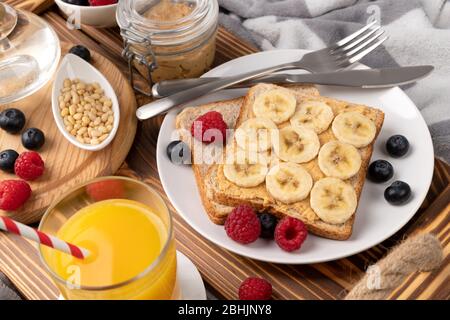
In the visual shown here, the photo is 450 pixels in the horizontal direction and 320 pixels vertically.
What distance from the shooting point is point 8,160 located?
1.47m

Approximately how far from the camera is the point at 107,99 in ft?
5.20

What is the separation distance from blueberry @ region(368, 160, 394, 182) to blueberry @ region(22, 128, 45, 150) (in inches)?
31.3

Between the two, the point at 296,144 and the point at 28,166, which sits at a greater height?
the point at 296,144

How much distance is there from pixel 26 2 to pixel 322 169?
1084mm

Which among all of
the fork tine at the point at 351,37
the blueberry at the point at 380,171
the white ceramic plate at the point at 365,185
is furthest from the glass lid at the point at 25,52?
the blueberry at the point at 380,171

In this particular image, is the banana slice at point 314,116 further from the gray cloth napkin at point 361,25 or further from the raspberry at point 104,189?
the raspberry at point 104,189

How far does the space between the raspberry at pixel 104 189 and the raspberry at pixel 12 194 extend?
311 mm

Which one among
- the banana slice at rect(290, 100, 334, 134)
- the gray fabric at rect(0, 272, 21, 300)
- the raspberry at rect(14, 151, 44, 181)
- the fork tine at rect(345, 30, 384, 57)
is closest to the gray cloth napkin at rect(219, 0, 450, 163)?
the fork tine at rect(345, 30, 384, 57)

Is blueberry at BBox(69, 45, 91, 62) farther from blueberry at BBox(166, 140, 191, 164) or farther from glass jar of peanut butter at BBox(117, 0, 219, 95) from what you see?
blueberry at BBox(166, 140, 191, 164)

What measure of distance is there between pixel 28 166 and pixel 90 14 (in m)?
0.53

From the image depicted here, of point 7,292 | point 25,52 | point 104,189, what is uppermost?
point 104,189

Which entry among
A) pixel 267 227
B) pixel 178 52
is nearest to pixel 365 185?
pixel 267 227

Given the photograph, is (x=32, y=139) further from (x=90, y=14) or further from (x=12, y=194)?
(x=90, y=14)

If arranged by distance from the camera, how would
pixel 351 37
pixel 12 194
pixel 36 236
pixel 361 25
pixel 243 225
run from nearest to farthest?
pixel 36 236
pixel 243 225
pixel 12 194
pixel 351 37
pixel 361 25
